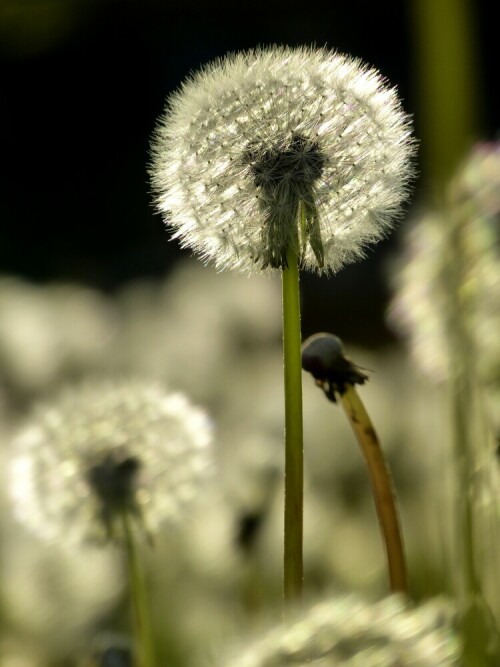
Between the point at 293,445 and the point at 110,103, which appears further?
the point at 110,103

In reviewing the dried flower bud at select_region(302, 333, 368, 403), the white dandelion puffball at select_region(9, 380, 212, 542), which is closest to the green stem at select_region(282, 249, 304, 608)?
the dried flower bud at select_region(302, 333, 368, 403)

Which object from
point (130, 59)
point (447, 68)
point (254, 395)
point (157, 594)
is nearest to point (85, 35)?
point (130, 59)

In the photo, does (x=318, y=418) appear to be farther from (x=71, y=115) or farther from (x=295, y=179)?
(x=71, y=115)

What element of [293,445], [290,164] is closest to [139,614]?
[293,445]

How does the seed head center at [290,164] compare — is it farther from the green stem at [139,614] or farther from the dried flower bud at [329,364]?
the green stem at [139,614]

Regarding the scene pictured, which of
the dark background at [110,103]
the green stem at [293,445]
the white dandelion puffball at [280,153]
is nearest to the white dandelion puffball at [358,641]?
the green stem at [293,445]

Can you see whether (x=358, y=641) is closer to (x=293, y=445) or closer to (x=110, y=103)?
(x=293, y=445)
